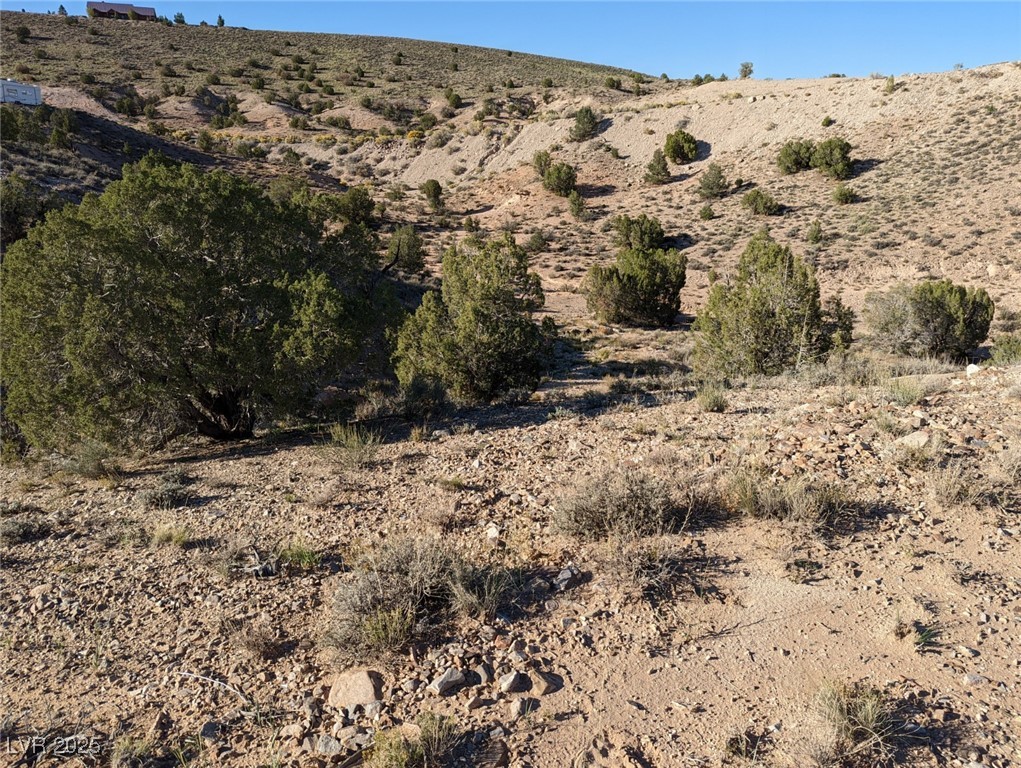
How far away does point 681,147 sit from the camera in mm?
43656

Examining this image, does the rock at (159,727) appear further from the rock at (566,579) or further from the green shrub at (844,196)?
the green shrub at (844,196)

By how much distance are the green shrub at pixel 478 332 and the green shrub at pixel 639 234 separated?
21.9m

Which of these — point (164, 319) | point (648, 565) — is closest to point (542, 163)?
point (164, 319)

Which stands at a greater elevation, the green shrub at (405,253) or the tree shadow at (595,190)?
the tree shadow at (595,190)

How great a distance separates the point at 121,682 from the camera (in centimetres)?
413

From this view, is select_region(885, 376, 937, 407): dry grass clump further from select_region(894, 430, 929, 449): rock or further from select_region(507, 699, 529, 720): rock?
select_region(507, 699, 529, 720): rock

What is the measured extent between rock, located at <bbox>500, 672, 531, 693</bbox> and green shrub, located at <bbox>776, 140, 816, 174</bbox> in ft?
139

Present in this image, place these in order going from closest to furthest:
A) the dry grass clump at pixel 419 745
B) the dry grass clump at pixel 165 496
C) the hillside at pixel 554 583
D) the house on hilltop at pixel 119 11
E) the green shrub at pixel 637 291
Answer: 1. the dry grass clump at pixel 419 745
2. the hillside at pixel 554 583
3. the dry grass clump at pixel 165 496
4. the green shrub at pixel 637 291
5. the house on hilltop at pixel 119 11

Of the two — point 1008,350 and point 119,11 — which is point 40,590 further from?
point 119,11

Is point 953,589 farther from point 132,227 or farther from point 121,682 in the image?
point 132,227

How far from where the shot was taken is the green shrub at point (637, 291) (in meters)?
24.5

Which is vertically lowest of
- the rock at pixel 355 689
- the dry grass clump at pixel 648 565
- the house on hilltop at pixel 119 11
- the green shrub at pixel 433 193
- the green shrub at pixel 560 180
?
the rock at pixel 355 689

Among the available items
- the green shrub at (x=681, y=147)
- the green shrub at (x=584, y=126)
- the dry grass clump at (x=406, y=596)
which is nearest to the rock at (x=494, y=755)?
the dry grass clump at (x=406, y=596)

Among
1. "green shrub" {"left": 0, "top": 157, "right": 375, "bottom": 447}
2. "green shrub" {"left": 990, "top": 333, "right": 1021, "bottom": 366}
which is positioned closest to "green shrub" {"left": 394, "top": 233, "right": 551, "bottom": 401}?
"green shrub" {"left": 0, "top": 157, "right": 375, "bottom": 447}
